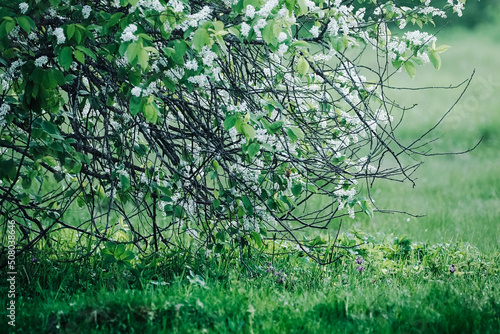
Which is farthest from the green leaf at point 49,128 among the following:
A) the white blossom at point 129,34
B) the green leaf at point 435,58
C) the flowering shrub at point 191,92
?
the green leaf at point 435,58

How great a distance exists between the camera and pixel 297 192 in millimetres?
3637

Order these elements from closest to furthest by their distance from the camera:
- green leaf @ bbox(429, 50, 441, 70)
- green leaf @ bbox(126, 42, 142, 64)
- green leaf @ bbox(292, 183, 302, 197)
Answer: green leaf @ bbox(126, 42, 142, 64) → green leaf @ bbox(429, 50, 441, 70) → green leaf @ bbox(292, 183, 302, 197)

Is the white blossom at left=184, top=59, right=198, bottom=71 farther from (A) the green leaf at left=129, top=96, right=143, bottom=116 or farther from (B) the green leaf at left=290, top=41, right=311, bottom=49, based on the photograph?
(B) the green leaf at left=290, top=41, right=311, bottom=49

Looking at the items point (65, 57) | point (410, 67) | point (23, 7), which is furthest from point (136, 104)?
point (410, 67)

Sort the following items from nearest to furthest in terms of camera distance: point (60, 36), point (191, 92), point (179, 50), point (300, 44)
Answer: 1. point (179, 50)
2. point (60, 36)
3. point (300, 44)
4. point (191, 92)

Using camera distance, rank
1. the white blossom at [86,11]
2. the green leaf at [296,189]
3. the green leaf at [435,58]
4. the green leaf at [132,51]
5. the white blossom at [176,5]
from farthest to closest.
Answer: the green leaf at [296,189] < the green leaf at [435,58] < the white blossom at [86,11] < the white blossom at [176,5] < the green leaf at [132,51]

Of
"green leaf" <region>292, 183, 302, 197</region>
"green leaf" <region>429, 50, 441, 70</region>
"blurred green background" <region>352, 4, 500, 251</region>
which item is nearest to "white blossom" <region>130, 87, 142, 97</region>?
"green leaf" <region>292, 183, 302, 197</region>

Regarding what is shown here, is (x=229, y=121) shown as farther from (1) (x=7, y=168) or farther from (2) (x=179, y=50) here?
(1) (x=7, y=168)

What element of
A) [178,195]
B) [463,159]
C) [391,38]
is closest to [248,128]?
[178,195]

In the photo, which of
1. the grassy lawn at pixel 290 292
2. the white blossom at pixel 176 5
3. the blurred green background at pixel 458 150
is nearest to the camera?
the white blossom at pixel 176 5

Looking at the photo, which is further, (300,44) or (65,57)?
(300,44)

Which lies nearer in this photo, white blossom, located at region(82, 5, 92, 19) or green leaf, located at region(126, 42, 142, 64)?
green leaf, located at region(126, 42, 142, 64)

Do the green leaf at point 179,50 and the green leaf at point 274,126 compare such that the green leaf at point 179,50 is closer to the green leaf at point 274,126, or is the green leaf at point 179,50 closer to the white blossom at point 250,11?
the white blossom at point 250,11

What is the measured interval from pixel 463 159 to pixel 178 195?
7.88m
